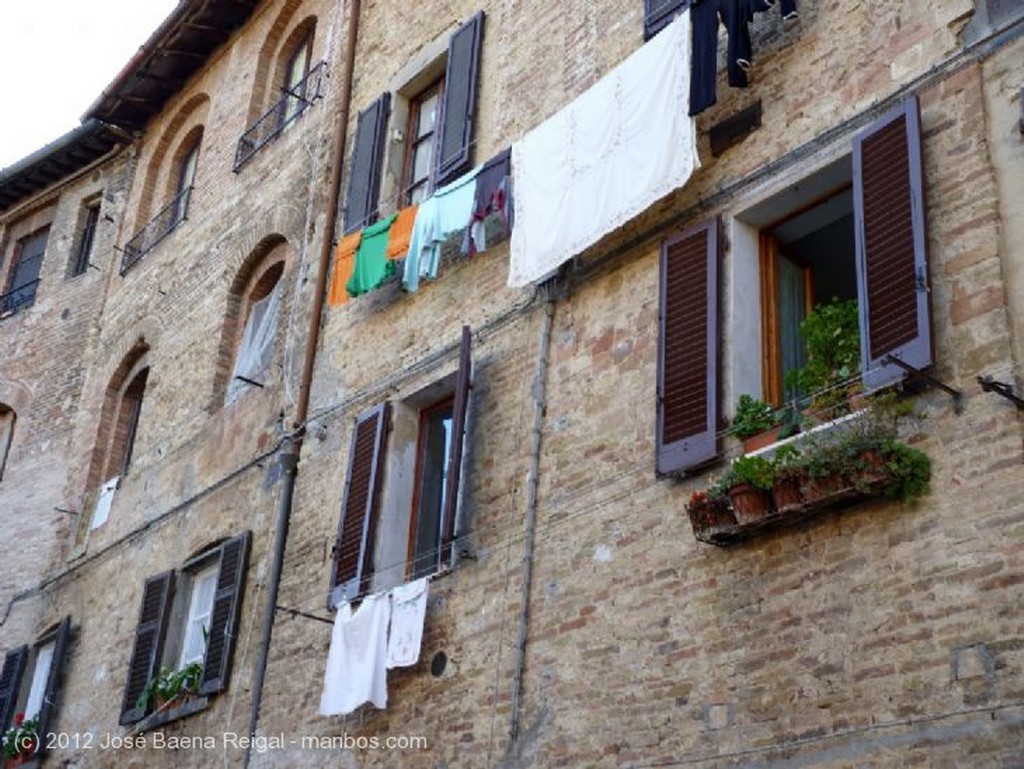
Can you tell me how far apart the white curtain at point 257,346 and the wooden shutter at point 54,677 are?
117 inches

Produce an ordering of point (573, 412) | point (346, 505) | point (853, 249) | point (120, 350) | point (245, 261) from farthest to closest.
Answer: point (120, 350) → point (245, 261) → point (346, 505) → point (573, 412) → point (853, 249)

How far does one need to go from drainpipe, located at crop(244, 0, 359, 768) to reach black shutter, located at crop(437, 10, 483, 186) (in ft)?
5.14

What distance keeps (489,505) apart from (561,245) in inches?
68.4

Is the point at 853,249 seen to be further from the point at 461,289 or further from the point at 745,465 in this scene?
the point at 461,289

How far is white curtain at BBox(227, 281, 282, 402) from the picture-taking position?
520 inches

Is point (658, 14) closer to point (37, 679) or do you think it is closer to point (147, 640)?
point (147, 640)

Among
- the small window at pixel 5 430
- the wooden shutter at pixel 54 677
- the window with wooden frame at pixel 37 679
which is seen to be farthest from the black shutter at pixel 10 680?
the small window at pixel 5 430

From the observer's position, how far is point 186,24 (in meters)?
16.8

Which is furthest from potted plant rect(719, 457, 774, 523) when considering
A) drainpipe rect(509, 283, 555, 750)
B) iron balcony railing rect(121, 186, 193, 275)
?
iron balcony railing rect(121, 186, 193, 275)

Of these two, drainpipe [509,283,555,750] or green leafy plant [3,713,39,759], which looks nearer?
drainpipe [509,283,555,750]

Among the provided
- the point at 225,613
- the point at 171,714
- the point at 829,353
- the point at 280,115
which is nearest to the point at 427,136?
the point at 280,115

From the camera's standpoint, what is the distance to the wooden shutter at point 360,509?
9995 mm

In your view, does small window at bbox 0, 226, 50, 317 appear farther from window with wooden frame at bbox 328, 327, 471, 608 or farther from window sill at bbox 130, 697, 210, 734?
window with wooden frame at bbox 328, 327, 471, 608

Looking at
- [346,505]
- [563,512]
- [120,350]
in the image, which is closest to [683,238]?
[563,512]
